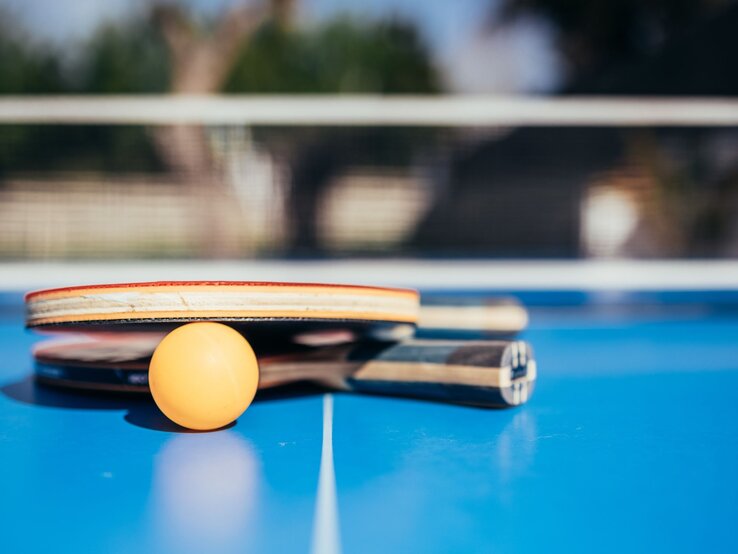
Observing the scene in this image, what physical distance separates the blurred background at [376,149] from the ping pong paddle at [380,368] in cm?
333

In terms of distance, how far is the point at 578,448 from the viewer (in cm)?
191

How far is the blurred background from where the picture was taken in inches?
470

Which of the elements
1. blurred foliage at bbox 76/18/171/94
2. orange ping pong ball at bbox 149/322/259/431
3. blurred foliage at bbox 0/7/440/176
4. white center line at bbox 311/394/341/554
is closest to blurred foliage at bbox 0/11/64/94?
blurred foliage at bbox 0/7/440/176

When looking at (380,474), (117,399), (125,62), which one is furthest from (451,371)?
(125,62)

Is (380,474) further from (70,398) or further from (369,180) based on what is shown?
(369,180)

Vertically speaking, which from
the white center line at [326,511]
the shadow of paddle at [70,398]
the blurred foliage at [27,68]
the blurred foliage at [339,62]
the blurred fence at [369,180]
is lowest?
the white center line at [326,511]

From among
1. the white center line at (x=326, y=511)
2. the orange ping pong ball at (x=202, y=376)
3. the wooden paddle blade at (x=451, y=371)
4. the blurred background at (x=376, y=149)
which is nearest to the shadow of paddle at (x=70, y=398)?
the orange ping pong ball at (x=202, y=376)

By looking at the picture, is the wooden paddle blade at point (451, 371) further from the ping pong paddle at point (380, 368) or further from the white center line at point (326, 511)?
the white center line at point (326, 511)

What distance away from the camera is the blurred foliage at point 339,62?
36062mm

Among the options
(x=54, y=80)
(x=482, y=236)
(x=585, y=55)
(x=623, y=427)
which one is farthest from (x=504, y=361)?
(x=54, y=80)

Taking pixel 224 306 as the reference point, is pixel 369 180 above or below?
above

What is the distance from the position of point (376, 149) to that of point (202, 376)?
22.1m

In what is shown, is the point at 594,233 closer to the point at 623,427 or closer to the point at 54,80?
the point at 623,427

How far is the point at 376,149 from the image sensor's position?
23609 millimetres
